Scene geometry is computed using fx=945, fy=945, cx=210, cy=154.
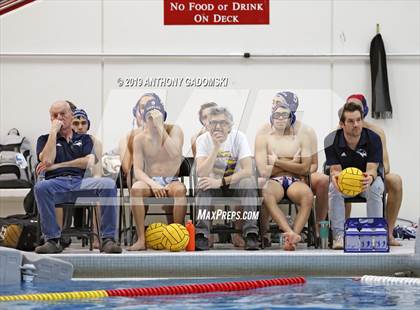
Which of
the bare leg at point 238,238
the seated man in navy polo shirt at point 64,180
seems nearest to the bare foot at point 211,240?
the bare leg at point 238,238

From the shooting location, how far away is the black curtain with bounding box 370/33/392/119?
10.6 metres

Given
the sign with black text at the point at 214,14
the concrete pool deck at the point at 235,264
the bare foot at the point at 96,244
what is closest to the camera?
the concrete pool deck at the point at 235,264

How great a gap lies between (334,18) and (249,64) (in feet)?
3.61

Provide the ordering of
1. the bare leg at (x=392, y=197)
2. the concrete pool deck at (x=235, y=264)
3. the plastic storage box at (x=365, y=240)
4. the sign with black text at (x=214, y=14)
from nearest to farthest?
the concrete pool deck at (x=235, y=264), the plastic storage box at (x=365, y=240), the bare leg at (x=392, y=197), the sign with black text at (x=214, y=14)

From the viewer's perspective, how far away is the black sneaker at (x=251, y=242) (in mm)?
8117

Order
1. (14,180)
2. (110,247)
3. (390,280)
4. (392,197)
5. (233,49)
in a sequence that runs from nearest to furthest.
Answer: (390,280) → (110,247) → (392,197) → (14,180) → (233,49)

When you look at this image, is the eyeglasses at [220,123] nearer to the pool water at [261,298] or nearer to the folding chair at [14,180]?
the pool water at [261,298]

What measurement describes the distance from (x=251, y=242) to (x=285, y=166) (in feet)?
2.50

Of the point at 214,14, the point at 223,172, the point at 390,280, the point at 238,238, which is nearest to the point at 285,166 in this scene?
the point at 223,172

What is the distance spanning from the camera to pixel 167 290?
650 cm

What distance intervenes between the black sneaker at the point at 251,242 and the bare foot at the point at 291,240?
25cm

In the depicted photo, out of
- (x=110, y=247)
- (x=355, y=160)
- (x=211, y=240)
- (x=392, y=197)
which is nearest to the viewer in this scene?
(x=110, y=247)

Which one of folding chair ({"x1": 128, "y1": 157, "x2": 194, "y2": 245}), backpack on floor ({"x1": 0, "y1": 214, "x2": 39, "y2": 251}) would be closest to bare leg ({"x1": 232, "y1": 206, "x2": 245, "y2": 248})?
folding chair ({"x1": 128, "y1": 157, "x2": 194, "y2": 245})

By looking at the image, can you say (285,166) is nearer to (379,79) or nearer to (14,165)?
(379,79)
